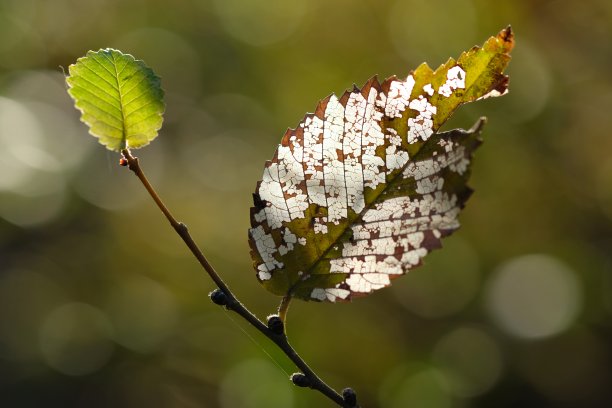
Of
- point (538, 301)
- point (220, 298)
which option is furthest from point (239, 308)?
Answer: point (538, 301)

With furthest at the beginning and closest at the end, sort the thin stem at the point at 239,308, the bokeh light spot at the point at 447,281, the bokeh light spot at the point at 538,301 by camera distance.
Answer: the bokeh light spot at the point at 447,281
the bokeh light spot at the point at 538,301
the thin stem at the point at 239,308

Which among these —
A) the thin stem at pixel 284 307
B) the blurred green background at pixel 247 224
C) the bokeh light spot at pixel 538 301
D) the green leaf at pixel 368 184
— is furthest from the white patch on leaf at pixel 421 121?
the bokeh light spot at pixel 538 301

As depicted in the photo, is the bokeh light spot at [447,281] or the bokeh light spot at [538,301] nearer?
the bokeh light spot at [538,301]

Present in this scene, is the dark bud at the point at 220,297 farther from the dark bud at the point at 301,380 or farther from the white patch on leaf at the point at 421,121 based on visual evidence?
the white patch on leaf at the point at 421,121

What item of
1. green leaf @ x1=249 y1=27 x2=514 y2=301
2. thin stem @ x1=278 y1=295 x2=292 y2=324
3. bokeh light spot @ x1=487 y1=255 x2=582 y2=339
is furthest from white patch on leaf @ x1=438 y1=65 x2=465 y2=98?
bokeh light spot @ x1=487 y1=255 x2=582 y2=339

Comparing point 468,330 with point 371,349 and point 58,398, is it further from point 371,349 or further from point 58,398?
point 58,398
